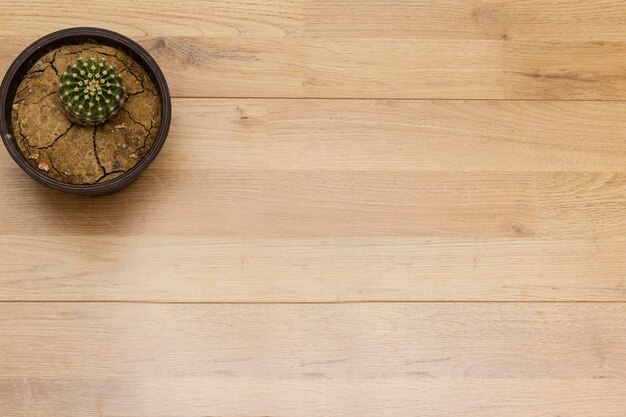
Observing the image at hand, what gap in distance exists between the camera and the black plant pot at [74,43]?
44.3 inches

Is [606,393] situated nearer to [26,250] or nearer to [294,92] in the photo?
[294,92]

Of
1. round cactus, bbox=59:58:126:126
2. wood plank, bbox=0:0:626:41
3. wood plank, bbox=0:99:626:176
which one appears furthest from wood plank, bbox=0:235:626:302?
wood plank, bbox=0:0:626:41

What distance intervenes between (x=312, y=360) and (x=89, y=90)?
1.86 feet

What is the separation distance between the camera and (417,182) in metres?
1.29

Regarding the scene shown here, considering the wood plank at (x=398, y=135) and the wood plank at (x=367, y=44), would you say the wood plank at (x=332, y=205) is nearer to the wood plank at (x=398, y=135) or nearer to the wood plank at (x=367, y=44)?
the wood plank at (x=398, y=135)

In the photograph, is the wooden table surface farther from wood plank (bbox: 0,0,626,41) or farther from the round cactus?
the round cactus

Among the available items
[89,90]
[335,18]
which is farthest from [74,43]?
[335,18]

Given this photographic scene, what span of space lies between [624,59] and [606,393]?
60cm

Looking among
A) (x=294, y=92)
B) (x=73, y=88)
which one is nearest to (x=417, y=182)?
(x=294, y=92)

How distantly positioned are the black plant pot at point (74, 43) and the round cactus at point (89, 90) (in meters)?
0.07

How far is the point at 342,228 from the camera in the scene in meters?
1.27

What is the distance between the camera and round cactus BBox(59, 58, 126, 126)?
1085 millimetres

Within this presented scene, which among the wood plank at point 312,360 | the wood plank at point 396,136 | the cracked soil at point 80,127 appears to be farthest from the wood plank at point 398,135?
the wood plank at point 312,360

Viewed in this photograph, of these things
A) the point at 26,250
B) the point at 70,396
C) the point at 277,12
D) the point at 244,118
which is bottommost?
the point at 70,396
